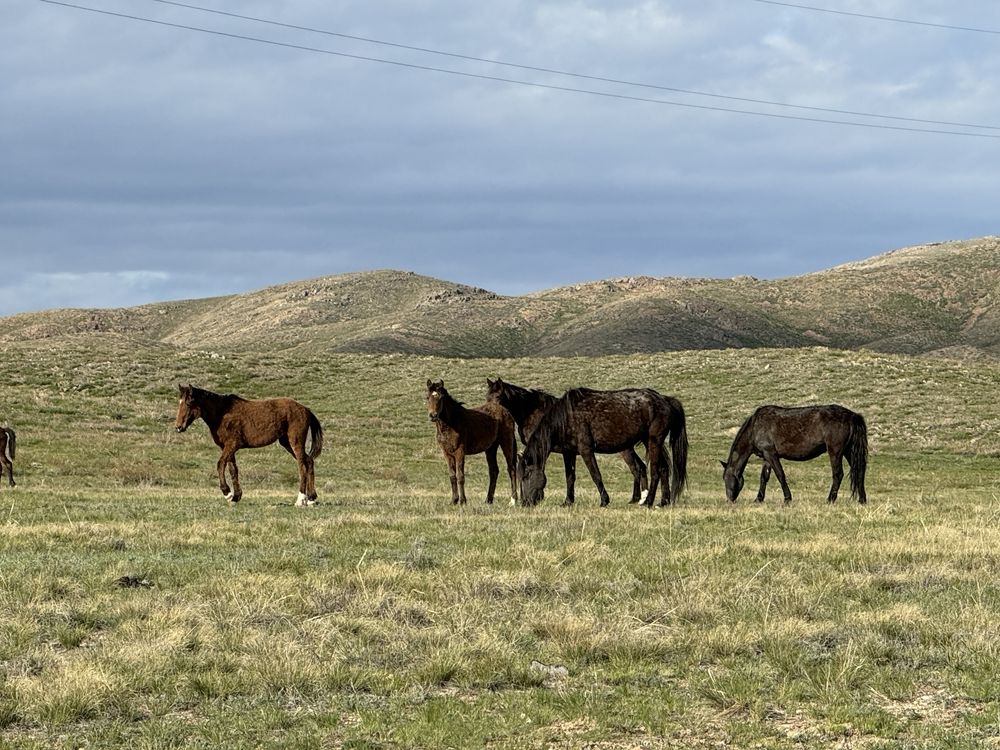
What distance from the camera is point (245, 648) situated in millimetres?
8289

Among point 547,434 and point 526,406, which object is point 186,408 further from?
point 547,434

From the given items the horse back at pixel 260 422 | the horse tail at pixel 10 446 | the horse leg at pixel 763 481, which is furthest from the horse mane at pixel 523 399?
the horse tail at pixel 10 446

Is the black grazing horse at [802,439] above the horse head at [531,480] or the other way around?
above

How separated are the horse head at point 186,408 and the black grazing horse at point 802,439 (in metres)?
10.4

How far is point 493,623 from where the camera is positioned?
30.2ft

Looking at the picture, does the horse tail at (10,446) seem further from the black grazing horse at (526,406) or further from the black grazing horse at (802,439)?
the black grazing horse at (802,439)

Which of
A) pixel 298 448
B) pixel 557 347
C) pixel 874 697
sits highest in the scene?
pixel 557 347

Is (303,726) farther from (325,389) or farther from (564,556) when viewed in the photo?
(325,389)

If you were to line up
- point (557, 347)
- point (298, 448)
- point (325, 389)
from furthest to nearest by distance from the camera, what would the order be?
point (557, 347)
point (325, 389)
point (298, 448)

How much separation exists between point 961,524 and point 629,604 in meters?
8.31

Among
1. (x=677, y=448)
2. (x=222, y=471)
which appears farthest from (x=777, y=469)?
(x=222, y=471)

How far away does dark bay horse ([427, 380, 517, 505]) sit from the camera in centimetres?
2019

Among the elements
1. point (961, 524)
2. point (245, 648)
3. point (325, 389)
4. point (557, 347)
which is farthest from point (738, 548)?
point (557, 347)

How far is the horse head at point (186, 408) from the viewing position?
63.3ft
